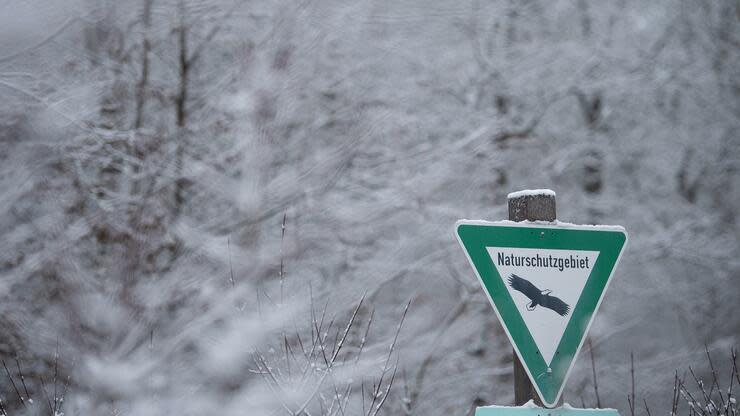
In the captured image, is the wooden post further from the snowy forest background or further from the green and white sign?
the snowy forest background

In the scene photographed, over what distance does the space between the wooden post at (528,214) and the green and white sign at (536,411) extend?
74mm

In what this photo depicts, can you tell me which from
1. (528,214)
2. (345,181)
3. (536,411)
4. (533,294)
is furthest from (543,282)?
(345,181)

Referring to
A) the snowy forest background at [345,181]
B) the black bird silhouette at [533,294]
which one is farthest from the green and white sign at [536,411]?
the snowy forest background at [345,181]

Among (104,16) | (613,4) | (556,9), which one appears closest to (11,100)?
(104,16)

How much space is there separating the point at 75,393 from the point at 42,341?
2.27 ft

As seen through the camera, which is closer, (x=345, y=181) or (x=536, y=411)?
(x=536, y=411)

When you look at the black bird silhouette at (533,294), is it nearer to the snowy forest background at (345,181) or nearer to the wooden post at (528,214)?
the wooden post at (528,214)

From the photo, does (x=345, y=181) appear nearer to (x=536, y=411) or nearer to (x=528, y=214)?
(x=528, y=214)

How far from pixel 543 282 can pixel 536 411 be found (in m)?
0.35

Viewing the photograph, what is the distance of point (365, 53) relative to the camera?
26.2ft

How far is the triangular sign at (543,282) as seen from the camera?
191 cm

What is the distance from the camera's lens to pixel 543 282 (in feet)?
6.31

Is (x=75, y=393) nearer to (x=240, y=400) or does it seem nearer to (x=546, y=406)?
(x=240, y=400)

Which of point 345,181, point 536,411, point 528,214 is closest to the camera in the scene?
point 536,411
